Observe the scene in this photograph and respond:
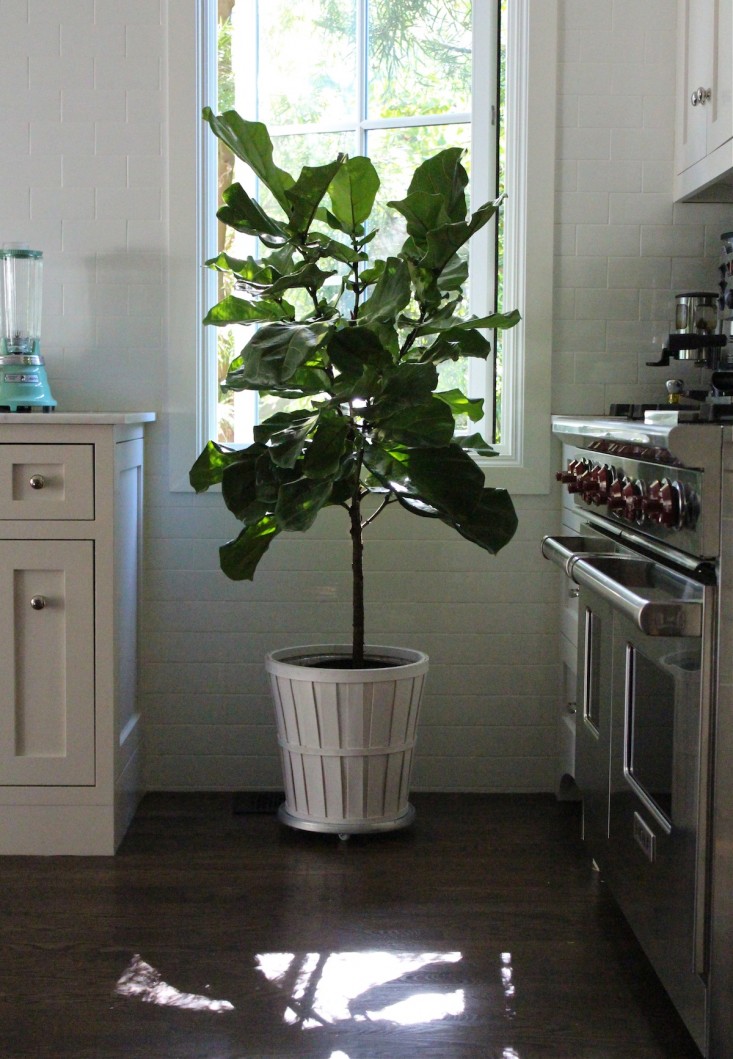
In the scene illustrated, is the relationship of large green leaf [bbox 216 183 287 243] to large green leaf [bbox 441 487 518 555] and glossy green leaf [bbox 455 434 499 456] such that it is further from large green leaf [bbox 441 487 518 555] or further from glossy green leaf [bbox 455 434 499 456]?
large green leaf [bbox 441 487 518 555]

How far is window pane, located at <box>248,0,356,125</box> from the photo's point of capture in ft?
10.7

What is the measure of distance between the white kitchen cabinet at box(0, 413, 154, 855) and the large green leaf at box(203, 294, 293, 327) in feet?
1.13

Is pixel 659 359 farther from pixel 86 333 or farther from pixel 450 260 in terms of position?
pixel 86 333

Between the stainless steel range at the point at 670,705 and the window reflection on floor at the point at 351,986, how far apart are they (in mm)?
386

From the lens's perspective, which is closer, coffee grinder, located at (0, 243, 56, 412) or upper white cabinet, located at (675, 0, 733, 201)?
upper white cabinet, located at (675, 0, 733, 201)

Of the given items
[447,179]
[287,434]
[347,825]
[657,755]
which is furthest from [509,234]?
[657,755]

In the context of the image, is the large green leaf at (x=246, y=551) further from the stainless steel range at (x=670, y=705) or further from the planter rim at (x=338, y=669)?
the stainless steel range at (x=670, y=705)

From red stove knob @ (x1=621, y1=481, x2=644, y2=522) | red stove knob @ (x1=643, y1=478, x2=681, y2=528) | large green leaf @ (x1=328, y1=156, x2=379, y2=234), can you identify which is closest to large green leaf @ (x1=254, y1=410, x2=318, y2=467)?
large green leaf @ (x1=328, y1=156, x2=379, y2=234)

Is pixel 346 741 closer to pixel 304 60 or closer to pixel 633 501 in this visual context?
pixel 633 501

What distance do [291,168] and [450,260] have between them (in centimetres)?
82

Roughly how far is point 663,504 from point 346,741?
3.86ft

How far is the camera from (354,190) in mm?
2699

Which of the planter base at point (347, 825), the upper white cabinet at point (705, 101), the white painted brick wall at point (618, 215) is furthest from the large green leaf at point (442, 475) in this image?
the upper white cabinet at point (705, 101)

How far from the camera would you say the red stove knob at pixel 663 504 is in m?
1.82
